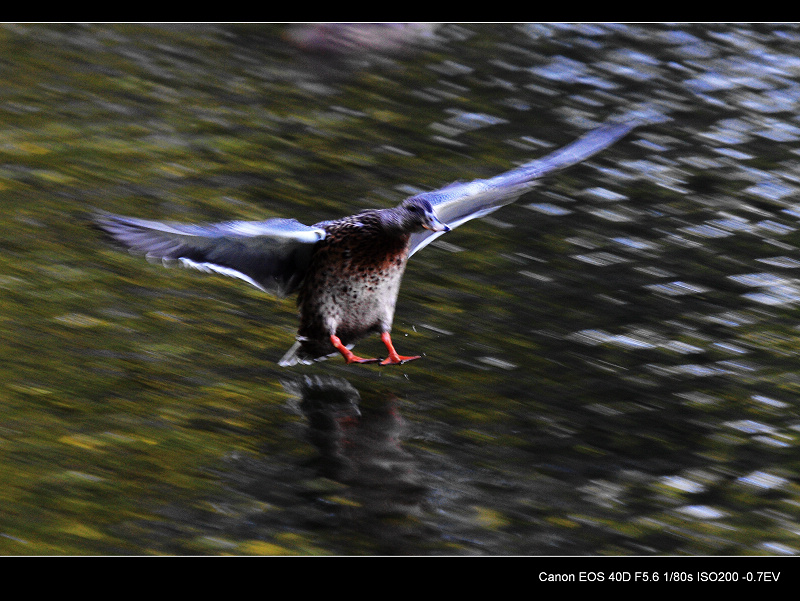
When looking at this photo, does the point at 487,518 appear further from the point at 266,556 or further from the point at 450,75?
the point at 450,75

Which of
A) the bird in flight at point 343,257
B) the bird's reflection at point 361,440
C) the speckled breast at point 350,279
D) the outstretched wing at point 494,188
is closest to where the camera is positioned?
the bird's reflection at point 361,440

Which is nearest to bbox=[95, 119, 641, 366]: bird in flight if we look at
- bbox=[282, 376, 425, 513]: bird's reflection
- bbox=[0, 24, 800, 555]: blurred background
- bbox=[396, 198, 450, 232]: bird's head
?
bbox=[396, 198, 450, 232]: bird's head

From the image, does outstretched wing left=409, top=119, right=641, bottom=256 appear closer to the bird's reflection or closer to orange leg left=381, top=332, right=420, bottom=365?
orange leg left=381, top=332, right=420, bottom=365

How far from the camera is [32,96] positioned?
8.98 meters

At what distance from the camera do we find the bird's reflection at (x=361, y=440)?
479 cm

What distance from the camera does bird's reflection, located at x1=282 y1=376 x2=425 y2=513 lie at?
15.7 feet

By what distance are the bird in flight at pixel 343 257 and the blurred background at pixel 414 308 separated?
1.27ft

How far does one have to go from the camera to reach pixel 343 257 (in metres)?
5.31

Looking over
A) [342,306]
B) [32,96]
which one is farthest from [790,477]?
[32,96]

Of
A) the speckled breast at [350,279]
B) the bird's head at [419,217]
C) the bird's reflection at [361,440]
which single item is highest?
the bird's head at [419,217]

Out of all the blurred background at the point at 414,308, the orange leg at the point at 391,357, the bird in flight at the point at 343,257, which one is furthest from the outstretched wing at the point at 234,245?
the blurred background at the point at 414,308

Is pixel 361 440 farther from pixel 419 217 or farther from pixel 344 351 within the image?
pixel 419 217

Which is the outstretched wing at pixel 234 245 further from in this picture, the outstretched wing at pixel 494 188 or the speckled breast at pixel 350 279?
the outstretched wing at pixel 494 188

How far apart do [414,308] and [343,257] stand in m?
1.26
